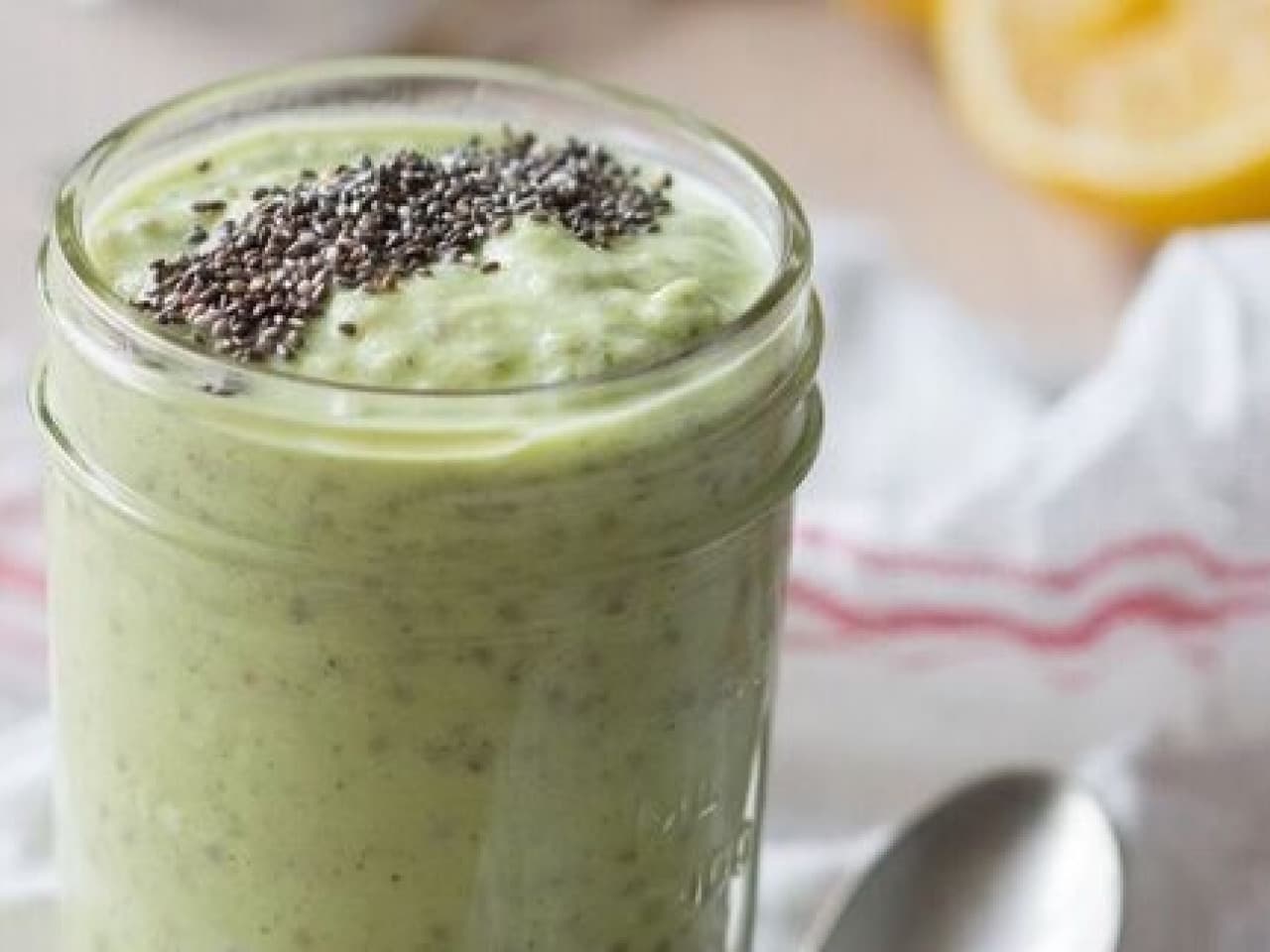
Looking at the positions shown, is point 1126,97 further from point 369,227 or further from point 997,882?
point 369,227

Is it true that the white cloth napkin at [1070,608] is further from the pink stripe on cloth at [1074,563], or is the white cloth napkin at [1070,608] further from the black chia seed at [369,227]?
the black chia seed at [369,227]

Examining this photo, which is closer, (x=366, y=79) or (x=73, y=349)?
(x=73, y=349)


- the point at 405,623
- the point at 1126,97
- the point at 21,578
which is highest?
the point at 405,623

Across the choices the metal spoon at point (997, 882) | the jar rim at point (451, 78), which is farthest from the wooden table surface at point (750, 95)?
the jar rim at point (451, 78)

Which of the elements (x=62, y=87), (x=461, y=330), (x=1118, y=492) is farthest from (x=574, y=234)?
(x=62, y=87)

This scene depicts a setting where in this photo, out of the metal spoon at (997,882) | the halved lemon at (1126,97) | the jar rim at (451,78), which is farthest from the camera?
the halved lemon at (1126,97)

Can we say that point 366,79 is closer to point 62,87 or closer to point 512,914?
point 512,914

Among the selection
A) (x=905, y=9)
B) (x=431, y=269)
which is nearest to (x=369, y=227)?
(x=431, y=269)
